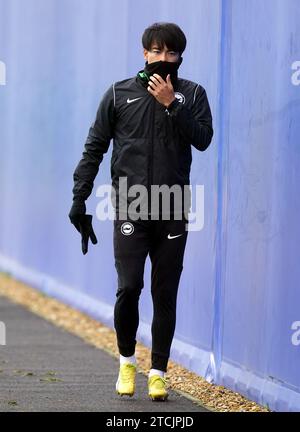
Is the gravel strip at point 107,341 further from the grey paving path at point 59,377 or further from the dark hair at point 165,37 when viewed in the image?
the dark hair at point 165,37

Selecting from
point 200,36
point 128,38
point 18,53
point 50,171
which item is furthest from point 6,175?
point 200,36

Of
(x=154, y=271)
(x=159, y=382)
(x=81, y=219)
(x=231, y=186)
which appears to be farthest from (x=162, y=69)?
(x=159, y=382)

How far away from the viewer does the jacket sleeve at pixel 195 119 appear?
6.59m

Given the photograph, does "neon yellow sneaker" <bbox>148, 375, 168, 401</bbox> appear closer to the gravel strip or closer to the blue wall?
the gravel strip

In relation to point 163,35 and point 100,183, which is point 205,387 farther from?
point 100,183

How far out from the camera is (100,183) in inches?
436

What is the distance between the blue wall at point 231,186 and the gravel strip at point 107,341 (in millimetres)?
83

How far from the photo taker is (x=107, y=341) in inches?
395

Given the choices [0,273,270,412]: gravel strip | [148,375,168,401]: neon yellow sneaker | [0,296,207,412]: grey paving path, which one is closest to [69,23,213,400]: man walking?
[148,375,168,401]: neon yellow sneaker

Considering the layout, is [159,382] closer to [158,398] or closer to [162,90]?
[158,398]

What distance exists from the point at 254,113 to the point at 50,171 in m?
6.44

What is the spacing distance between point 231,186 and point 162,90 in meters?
1.34

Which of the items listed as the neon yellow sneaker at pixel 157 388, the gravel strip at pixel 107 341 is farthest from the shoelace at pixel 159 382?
the gravel strip at pixel 107 341

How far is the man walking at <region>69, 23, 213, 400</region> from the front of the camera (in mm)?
6770
